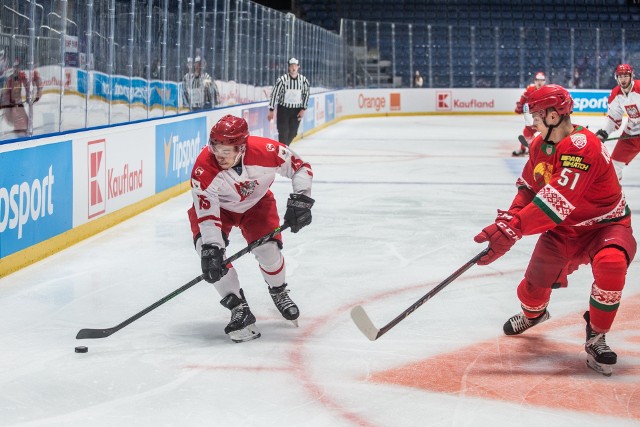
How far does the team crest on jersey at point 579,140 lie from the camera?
3.52 metres

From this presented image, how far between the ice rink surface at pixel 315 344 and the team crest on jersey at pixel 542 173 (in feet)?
2.32

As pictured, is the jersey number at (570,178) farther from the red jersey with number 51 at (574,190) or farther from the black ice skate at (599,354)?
the black ice skate at (599,354)

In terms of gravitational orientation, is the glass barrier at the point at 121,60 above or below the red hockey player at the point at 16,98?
above

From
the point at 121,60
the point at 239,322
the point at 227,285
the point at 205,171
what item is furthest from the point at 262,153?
the point at 121,60

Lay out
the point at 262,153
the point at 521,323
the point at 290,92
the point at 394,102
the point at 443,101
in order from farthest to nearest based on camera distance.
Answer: the point at 443,101, the point at 394,102, the point at 290,92, the point at 521,323, the point at 262,153

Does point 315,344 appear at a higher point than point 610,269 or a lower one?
lower

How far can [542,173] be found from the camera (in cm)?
378

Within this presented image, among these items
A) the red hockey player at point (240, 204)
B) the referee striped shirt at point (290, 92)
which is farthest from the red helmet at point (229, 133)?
the referee striped shirt at point (290, 92)

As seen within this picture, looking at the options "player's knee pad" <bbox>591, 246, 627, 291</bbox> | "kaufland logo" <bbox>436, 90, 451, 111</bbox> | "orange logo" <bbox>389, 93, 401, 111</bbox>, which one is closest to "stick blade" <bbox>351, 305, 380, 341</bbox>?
"player's knee pad" <bbox>591, 246, 627, 291</bbox>

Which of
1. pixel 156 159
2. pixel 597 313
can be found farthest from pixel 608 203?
pixel 156 159

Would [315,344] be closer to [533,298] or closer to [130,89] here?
[533,298]

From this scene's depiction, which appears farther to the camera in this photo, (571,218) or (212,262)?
(212,262)

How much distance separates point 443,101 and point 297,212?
21.4 meters

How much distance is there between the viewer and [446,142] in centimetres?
1598
